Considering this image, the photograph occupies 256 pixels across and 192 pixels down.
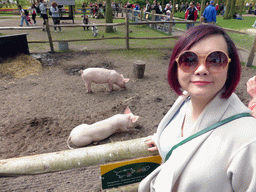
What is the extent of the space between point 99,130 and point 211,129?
2.51 metres

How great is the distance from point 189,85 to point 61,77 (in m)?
5.63

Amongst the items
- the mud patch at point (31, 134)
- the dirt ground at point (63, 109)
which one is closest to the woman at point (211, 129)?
the dirt ground at point (63, 109)

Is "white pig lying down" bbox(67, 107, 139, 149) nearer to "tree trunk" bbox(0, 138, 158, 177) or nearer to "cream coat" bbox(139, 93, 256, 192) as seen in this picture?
"tree trunk" bbox(0, 138, 158, 177)

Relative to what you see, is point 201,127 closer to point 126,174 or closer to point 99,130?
point 126,174

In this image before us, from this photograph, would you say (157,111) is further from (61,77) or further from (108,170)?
(61,77)

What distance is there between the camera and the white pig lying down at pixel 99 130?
9.94ft

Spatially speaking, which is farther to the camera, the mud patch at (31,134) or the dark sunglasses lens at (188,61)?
the mud patch at (31,134)

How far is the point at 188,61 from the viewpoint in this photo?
894 millimetres

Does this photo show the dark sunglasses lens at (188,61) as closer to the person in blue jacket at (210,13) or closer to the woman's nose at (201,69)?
the woman's nose at (201,69)

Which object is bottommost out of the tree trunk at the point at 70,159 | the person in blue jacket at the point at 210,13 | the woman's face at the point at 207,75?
the tree trunk at the point at 70,159

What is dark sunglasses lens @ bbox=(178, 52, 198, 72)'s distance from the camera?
88 cm

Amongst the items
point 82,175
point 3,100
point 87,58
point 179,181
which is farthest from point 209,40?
point 87,58

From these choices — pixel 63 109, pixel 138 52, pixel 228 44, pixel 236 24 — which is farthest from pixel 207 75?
pixel 236 24

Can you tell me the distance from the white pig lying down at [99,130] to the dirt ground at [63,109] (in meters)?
0.15
